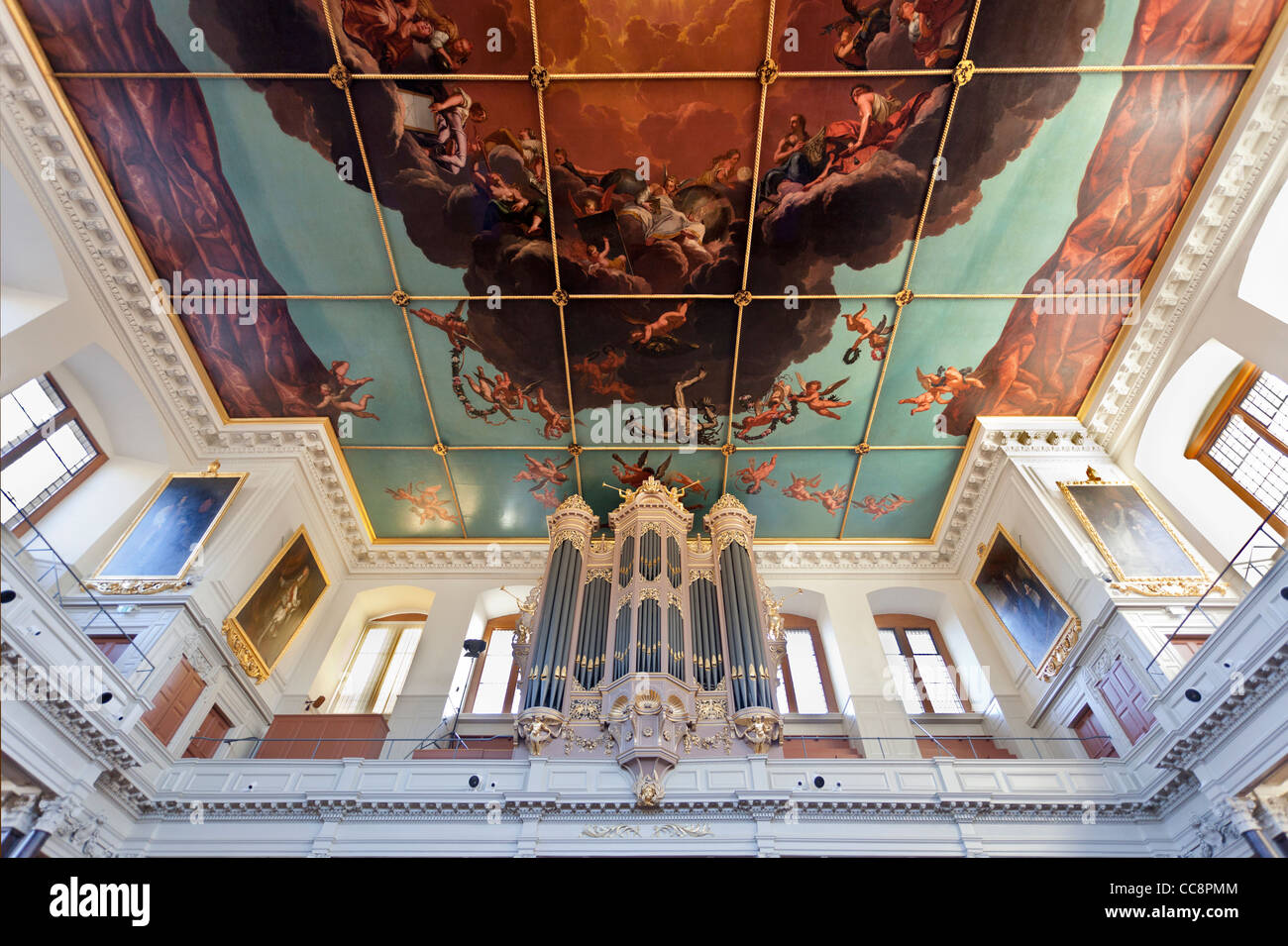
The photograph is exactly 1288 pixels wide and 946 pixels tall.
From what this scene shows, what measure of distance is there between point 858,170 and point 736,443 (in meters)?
5.64

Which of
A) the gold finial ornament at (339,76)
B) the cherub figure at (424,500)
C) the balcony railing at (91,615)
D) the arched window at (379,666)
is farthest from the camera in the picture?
the cherub figure at (424,500)

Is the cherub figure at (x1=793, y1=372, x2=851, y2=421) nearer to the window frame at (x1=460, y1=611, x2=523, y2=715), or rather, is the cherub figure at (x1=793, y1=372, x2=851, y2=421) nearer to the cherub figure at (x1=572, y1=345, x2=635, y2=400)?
the cherub figure at (x1=572, y1=345, x2=635, y2=400)

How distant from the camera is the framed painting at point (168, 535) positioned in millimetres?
11164

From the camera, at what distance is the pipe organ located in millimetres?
10430

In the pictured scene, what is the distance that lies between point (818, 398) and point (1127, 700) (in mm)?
6925

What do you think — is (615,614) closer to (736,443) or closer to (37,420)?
(736,443)

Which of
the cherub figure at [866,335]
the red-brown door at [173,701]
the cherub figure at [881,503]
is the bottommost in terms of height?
the red-brown door at [173,701]

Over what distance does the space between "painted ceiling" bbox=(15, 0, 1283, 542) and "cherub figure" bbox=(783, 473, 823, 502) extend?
10.1 inches

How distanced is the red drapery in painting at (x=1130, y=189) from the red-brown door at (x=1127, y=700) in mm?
5346

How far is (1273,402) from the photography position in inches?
440

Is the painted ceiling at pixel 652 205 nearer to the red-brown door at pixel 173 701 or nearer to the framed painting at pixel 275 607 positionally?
the framed painting at pixel 275 607

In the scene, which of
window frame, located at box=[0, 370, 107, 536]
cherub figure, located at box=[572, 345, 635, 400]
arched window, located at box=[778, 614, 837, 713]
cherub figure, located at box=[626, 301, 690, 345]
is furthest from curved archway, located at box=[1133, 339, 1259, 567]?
window frame, located at box=[0, 370, 107, 536]

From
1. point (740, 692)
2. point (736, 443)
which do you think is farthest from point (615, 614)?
point (736, 443)

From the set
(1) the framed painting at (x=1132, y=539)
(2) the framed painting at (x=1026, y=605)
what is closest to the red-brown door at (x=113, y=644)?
(2) the framed painting at (x=1026, y=605)
